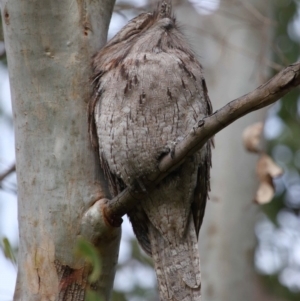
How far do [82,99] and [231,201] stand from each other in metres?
2.62

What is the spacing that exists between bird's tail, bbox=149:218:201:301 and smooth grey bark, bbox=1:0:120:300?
0.93 feet

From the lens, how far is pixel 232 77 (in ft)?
18.1

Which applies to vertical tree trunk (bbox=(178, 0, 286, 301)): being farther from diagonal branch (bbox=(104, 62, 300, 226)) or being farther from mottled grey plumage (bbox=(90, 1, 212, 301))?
diagonal branch (bbox=(104, 62, 300, 226))

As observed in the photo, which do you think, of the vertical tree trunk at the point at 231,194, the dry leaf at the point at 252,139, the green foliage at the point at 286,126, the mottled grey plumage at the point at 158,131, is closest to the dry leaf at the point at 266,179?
the dry leaf at the point at 252,139

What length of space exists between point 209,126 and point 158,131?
64 cm

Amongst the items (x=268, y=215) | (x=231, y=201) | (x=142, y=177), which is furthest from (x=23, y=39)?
(x=268, y=215)

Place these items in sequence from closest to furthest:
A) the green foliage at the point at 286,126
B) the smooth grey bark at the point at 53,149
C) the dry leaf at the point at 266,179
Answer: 1. the smooth grey bark at the point at 53,149
2. the dry leaf at the point at 266,179
3. the green foliage at the point at 286,126

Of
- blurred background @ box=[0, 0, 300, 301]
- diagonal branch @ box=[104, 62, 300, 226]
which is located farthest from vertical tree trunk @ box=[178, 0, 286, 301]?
diagonal branch @ box=[104, 62, 300, 226]

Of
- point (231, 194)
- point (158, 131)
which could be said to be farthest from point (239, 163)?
point (158, 131)

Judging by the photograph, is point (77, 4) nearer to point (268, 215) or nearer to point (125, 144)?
point (125, 144)

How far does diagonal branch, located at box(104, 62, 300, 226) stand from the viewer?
1941 mm

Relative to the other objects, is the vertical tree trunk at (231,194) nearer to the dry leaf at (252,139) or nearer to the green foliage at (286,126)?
the green foliage at (286,126)

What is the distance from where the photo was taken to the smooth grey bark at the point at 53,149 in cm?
253

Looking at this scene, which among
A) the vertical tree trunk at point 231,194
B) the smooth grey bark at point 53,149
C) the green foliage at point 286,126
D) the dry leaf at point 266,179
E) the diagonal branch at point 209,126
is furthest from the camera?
the green foliage at point 286,126
